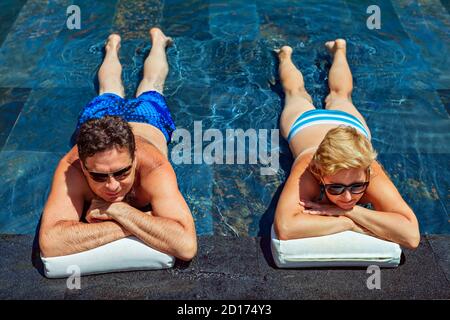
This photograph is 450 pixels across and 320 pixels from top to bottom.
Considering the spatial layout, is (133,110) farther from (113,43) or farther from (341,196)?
(341,196)

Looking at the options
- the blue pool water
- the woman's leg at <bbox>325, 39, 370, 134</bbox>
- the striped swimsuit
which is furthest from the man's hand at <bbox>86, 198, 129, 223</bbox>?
the woman's leg at <bbox>325, 39, 370, 134</bbox>

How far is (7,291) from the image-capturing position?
4.05 meters

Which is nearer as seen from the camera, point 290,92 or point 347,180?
point 347,180

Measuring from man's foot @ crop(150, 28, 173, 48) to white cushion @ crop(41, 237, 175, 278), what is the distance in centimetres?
347

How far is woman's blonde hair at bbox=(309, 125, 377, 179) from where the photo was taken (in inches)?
149

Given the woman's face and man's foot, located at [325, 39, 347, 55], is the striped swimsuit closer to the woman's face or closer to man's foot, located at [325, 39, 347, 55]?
the woman's face

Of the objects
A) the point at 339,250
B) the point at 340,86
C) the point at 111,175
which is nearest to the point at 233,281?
the point at 339,250

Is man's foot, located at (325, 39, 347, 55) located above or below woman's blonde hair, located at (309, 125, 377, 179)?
below

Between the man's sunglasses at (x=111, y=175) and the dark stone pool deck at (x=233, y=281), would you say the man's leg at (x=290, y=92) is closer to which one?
the dark stone pool deck at (x=233, y=281)

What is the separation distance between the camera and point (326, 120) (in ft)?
16.4

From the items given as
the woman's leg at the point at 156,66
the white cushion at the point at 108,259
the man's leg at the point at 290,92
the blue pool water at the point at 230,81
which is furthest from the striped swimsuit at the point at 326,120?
the white cushion at the point at 108,259

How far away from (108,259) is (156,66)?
116 inches
